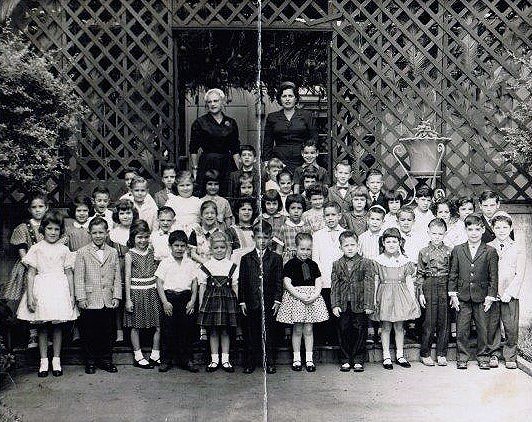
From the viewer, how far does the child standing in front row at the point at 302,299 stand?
6875mm

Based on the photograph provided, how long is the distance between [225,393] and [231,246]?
1.53 meters

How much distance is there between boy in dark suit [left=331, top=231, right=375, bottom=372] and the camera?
22.7ft

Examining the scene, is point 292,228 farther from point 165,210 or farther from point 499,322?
point 499,322

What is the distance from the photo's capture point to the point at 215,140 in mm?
8289

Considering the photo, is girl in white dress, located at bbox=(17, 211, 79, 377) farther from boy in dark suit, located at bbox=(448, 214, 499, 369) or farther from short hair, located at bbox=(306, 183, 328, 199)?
boy in dark suit, located at bbox=(448, 214, 499, 369)

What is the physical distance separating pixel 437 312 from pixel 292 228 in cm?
159

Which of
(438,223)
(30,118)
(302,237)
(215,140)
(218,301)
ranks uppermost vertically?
(30,118)

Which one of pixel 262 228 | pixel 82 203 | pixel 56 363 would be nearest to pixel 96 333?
pixel 56 363

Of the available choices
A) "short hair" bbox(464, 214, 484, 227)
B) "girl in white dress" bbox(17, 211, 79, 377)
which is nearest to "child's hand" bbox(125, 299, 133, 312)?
"girl in white dress" bbox(17, 211, 79, 377)

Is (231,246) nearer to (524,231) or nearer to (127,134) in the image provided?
(127,134)

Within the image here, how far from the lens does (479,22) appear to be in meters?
8.92

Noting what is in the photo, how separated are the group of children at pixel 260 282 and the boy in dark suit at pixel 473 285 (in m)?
0.01

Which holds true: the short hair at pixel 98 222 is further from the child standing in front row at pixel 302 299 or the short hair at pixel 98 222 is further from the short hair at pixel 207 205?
the child standing in front row at pixel 302 299

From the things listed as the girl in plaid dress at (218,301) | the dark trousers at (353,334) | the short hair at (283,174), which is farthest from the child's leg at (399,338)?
the short hair at (283,174)
